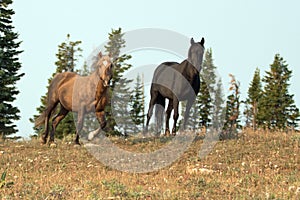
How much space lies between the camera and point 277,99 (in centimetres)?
5859

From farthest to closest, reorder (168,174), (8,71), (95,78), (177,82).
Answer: (8,71) → (177,82) → (95,78) → (168,174)

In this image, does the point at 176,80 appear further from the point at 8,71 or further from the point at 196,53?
the point at 8,71

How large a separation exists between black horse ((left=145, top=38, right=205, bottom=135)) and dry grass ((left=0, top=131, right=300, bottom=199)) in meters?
2.24

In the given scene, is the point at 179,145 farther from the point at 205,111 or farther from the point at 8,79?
the point at 205,111

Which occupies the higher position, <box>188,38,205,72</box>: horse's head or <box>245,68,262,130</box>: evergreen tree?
<box>245,68,262,130</box>: evergreen tree

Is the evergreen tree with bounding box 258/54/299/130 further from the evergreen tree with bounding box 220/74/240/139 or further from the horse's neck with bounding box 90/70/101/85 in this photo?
the horse's neck with bounding box 90/70/101/85

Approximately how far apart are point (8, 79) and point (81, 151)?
2452 centimetres

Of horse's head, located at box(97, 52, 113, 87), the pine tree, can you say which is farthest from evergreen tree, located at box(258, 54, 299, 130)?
horse's head, located at box(97, 52, 113, 87)

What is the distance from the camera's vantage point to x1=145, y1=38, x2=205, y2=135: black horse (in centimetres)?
1512

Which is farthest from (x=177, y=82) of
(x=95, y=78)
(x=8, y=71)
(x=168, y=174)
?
(x=8, y=71)

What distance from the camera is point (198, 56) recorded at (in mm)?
14945

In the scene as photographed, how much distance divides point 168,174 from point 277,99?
5199 centimetres

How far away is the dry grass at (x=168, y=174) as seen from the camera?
24.1ft

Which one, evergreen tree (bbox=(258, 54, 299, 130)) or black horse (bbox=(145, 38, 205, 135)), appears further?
evergreen tree (bbox=(258, 54, 299, 130))
